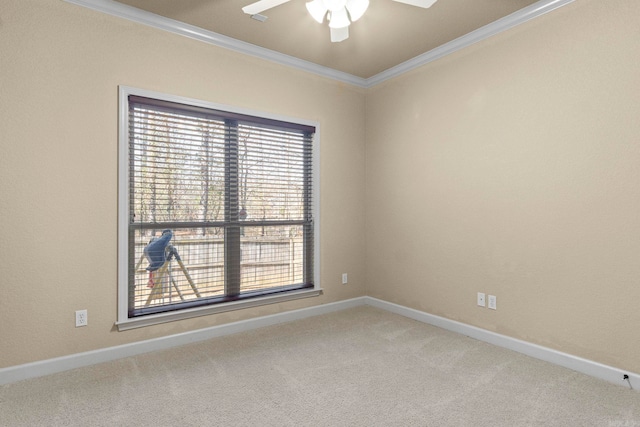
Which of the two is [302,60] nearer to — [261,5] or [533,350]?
[261,5]

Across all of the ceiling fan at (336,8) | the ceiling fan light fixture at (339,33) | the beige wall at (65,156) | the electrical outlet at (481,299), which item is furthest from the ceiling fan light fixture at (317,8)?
the electrical outlet at (481,299)

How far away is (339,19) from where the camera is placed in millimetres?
2430

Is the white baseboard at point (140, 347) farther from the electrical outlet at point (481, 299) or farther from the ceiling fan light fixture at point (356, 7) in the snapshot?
the ceiling fan light fixture at point (356, 7)

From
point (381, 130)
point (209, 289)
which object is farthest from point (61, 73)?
point (381, 130)

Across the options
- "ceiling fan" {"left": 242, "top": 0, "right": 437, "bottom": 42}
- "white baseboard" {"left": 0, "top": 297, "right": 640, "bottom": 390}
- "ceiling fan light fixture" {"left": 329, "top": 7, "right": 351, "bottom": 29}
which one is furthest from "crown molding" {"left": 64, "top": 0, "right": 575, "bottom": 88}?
"white baseboard" {"left": 0, "top": 297, "right": 640, "bottom": 390}

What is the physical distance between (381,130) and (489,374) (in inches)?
103

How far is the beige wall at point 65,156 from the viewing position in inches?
92.7

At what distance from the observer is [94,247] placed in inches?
104

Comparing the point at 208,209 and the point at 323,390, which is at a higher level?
the point at 208,209

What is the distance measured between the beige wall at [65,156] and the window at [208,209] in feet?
0.38

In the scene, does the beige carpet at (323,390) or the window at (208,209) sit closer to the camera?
the beige carpet at (323,390)

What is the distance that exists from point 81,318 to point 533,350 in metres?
3.33

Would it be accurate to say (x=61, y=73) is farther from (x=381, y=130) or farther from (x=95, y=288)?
(x=381, y=130)

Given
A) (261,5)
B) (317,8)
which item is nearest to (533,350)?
(317,8)
